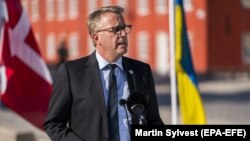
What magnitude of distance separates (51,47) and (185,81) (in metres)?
58.8

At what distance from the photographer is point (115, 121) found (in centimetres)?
395

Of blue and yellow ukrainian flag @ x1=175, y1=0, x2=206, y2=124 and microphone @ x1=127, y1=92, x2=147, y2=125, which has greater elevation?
microphone @ x1=127, y1=92, x2=147, y2=125

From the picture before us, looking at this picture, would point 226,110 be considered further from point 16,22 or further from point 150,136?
point 150,136

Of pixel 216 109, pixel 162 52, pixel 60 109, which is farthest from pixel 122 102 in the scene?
pixel 162 52

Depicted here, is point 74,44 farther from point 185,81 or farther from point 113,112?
point 113,112

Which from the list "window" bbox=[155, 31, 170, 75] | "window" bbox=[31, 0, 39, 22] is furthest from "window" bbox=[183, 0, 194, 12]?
"window" bbox=[31, 0, 39, 22]

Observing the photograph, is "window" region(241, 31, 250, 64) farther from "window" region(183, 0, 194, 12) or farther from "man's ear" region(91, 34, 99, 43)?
"man's ear" region(91, 34, 99, 43)

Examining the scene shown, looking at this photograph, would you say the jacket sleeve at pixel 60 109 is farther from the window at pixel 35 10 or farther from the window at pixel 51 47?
the window at pixel 35 10

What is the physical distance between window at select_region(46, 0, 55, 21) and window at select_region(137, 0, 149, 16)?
14.4m

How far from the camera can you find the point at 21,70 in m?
8.81

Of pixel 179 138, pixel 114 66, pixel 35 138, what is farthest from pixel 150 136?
pixel 35 138

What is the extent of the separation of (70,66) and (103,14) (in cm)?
31

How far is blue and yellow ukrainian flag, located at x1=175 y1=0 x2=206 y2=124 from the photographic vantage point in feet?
30.4

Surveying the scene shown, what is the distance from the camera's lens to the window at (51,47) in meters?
67.3
